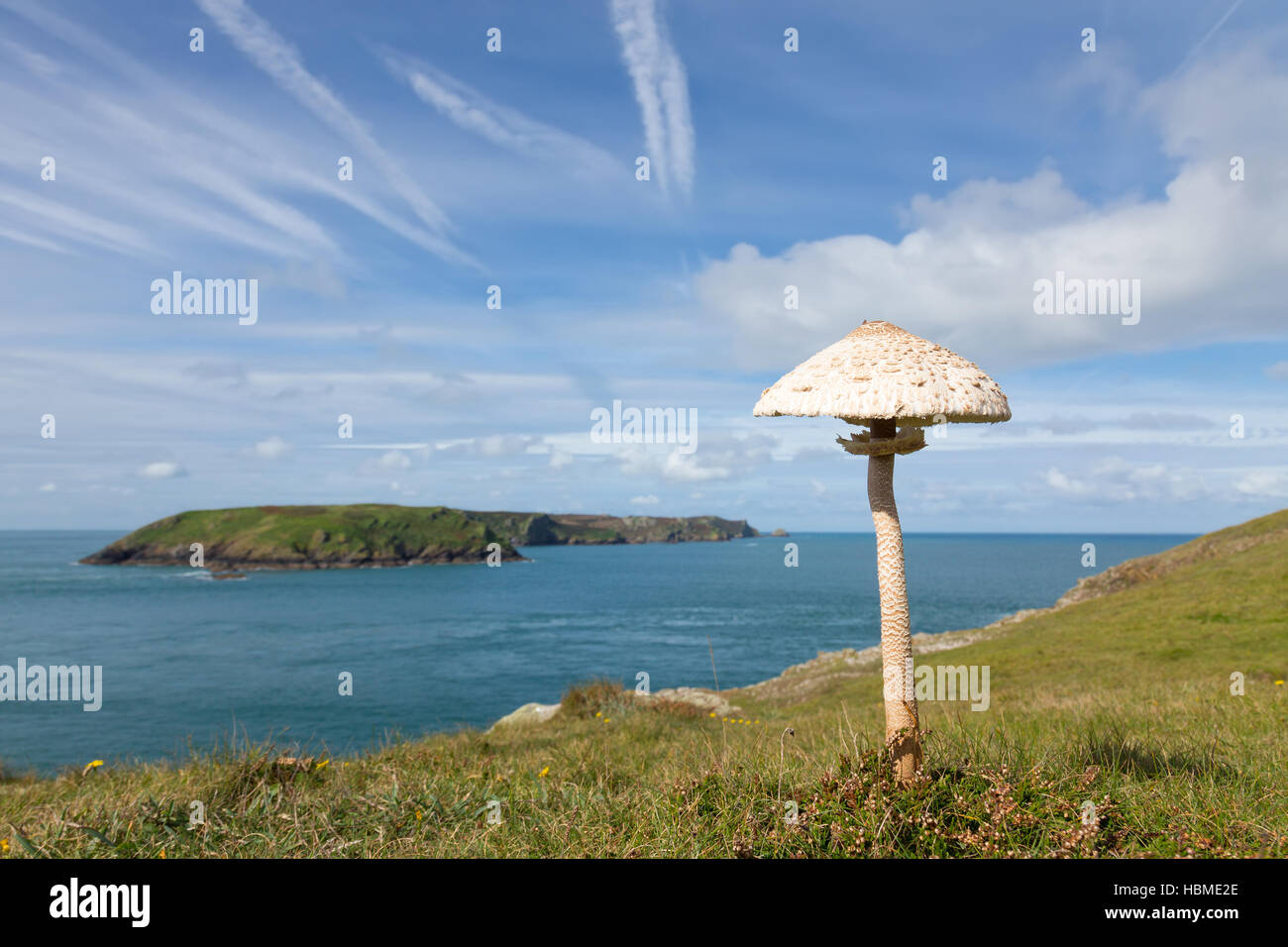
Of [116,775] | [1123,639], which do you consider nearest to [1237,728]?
[116,775]

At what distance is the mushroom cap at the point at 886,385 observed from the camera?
4859 mm

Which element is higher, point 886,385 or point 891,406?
→ point 886,385

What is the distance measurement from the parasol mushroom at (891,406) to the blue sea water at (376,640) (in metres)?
7.12

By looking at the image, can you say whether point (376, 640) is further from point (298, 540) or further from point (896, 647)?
point (298, 540)

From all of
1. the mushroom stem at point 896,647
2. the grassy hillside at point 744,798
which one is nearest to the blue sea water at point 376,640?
the grassy hillside at point 744,798

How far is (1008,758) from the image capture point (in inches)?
238

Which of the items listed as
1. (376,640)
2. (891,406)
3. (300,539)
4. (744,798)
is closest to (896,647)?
(744,798)

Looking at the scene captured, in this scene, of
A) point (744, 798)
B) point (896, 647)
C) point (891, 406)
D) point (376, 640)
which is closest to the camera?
point (891, 406)

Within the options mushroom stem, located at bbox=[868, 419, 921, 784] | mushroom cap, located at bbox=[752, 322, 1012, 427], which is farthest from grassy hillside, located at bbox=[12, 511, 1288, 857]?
mushroom cap, located at bbox=[752, 322, 1012, 427]

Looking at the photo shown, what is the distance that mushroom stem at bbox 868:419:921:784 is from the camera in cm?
531

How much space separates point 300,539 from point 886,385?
175m

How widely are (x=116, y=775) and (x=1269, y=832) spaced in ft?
39.0

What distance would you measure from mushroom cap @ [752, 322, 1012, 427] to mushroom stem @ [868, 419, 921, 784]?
622 millimetres

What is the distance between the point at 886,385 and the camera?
4895 mm
